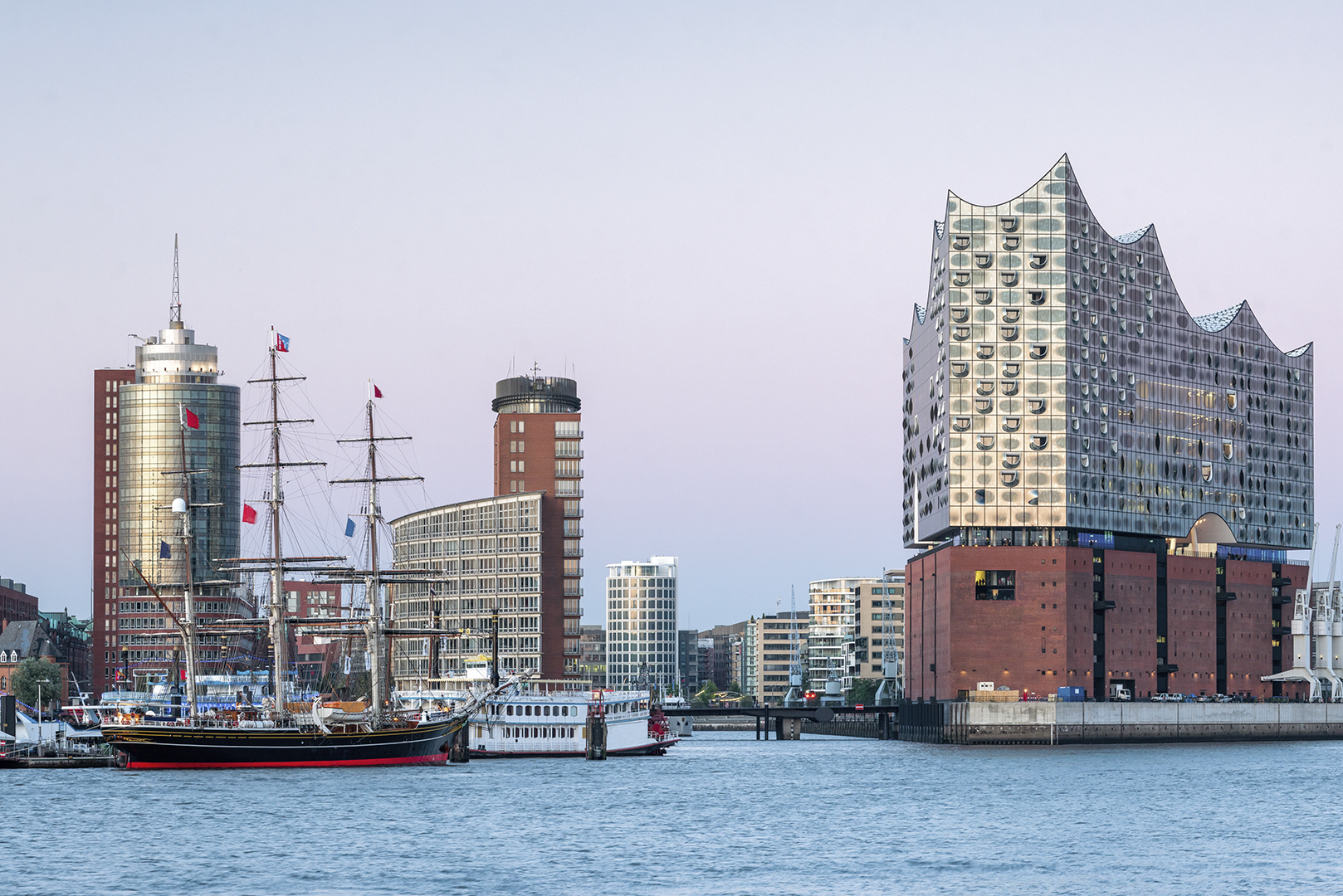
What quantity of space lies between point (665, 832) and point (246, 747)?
174 ft

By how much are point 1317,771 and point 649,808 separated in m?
71.9

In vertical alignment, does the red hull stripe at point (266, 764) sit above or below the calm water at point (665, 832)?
below

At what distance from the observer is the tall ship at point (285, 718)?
139 m

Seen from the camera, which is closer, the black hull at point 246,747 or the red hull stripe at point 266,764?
the black hull at point 246,747

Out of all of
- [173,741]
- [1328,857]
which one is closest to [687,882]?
[1328,857]

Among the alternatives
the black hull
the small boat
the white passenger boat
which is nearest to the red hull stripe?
the black hull

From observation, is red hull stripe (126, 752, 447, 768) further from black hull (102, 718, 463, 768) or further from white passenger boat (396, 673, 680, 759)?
white passenger boat (396, 673, 680, 759)

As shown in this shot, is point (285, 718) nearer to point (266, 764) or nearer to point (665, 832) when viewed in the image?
point (266, 764)

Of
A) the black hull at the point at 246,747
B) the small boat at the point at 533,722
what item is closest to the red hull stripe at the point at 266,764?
the black hull at the point at 246,747

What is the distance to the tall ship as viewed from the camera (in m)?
139

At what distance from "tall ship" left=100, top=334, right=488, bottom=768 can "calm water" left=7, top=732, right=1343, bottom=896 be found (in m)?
2.57

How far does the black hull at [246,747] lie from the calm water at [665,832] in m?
1.97

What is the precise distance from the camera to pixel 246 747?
13925cm

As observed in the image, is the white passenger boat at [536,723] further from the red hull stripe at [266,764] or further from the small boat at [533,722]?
the red hull stripe at [266,764]
